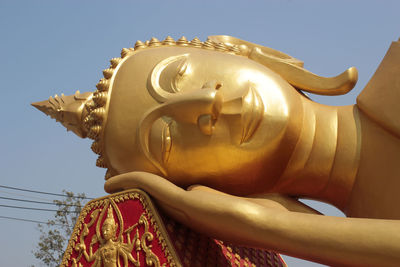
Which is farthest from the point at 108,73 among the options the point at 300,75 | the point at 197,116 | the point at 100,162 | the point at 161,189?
the point at 300,75

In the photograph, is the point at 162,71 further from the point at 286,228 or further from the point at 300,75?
the point at 286,228

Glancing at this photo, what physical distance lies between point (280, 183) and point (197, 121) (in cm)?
51

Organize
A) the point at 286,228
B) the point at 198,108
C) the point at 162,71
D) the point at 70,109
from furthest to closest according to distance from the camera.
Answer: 1. the point at 70,109
2. the point at 162,71
3. the point at 198,108
4. the point at 286,228

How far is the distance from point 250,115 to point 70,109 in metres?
1.09

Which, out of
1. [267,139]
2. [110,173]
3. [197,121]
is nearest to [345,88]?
[267,139]

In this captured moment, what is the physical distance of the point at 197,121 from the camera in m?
1.95

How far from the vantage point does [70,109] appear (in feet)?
8.23

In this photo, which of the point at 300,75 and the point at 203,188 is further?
the point at 300,75

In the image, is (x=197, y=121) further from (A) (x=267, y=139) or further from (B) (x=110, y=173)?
(B) (x=110, y=173)

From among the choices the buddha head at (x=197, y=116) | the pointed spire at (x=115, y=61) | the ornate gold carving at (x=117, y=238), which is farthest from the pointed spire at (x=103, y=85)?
the ornate gold carving at (x=117, y=238)

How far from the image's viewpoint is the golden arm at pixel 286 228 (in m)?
1.40

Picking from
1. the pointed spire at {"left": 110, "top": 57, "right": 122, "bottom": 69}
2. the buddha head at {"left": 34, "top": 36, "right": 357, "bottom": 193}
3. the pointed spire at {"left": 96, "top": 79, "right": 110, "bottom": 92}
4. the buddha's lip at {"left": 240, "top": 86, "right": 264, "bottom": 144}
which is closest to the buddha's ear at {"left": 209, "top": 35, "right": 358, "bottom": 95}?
the buddha head at {"left": 34, "top": 36, "right": 357, "bottom": 193}

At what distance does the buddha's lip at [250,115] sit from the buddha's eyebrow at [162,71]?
0.32 meters

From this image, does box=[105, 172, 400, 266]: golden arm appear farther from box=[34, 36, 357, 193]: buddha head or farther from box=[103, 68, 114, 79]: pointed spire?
box=[103, 68, 114, 79]: pointed spire
